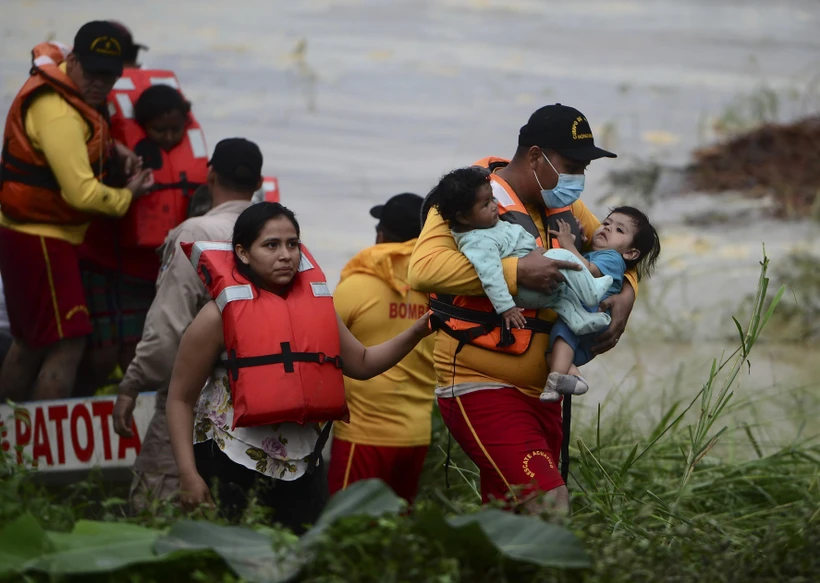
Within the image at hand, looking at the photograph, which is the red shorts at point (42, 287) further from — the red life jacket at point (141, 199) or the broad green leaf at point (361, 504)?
the broad green leaf at point (361, 504)

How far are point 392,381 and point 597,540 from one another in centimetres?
209

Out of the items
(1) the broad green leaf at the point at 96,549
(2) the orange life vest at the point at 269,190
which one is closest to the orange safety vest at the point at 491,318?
(1) the broad green leaf at the point at 96,549

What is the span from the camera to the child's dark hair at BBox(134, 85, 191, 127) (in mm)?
5196

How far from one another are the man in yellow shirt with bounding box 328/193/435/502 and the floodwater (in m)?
3.40

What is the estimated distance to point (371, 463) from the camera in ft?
16.0

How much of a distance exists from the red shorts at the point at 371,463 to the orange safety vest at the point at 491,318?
118 centimetres

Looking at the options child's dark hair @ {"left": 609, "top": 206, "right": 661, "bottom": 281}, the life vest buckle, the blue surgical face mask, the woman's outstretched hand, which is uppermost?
the blue surgical face mask

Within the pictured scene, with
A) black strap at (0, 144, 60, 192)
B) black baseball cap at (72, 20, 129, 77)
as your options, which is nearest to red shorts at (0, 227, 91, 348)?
black strap at (0, 144, 60, 192)

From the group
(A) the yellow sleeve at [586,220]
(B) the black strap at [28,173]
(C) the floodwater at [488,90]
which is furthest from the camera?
(C) the floodwater at [488,90]

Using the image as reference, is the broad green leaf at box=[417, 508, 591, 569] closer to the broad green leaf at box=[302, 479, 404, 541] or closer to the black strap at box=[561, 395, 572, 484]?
the broad green leaf at box=[302, 479, 404, 541]

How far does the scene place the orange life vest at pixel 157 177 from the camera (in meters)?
5.18

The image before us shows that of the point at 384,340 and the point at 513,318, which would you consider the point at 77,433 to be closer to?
the point at 384,340

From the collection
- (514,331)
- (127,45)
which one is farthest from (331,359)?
(127,45)

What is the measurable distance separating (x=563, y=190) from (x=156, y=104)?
7.07ft
